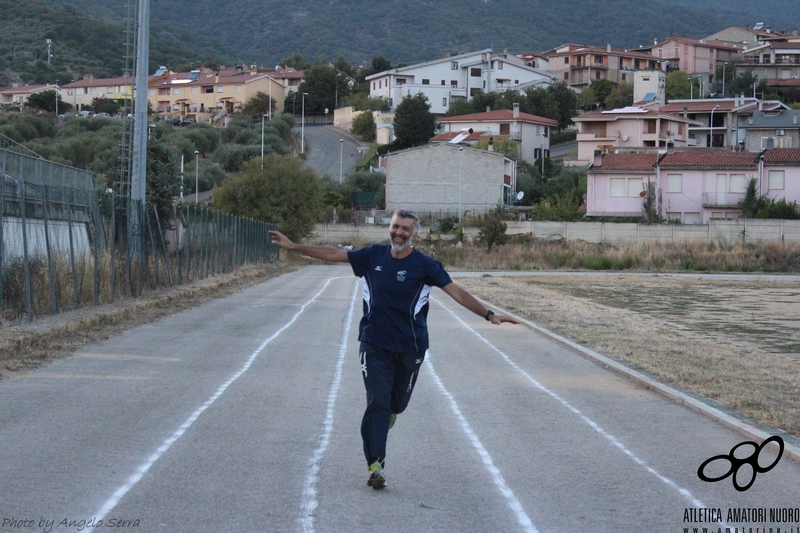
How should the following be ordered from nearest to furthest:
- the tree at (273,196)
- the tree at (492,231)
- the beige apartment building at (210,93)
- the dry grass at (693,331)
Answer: the dry grass at (693,331)
the tree at (492,231)
the tree at (273,196)
the beige apartment building at (210,93)

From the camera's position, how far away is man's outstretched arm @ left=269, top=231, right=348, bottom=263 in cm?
767

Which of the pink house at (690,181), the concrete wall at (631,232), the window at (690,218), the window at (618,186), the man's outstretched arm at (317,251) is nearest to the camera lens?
the man's outstretched arm at (317,251)

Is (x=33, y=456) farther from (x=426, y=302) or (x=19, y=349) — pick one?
(x=19, y=349)

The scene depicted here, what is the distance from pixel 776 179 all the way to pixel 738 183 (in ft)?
8.80

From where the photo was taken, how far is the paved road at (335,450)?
6.50 metres

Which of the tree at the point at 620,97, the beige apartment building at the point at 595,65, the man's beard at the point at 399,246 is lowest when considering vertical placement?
the man's beard at the point at 399,246

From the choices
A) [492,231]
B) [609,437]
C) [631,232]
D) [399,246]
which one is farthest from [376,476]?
[631,232]

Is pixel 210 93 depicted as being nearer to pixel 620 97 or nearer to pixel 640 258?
pixel 620 97

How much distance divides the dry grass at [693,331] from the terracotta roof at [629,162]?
107ft

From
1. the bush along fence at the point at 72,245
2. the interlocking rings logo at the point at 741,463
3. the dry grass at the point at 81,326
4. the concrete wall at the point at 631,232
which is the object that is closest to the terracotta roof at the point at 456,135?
the concrete wall at the point at 631,232

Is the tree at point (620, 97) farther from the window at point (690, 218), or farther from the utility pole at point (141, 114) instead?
the utility pole at point (141, 114)

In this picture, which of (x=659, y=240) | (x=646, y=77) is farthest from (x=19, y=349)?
(x=646, y=77)

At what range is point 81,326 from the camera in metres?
16.1

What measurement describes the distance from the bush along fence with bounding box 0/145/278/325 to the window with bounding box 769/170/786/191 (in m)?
53.0
